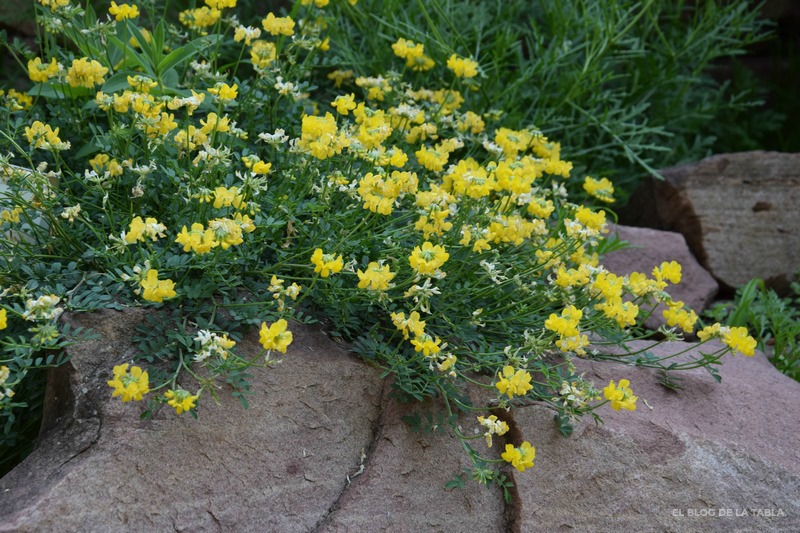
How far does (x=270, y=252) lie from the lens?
230cm

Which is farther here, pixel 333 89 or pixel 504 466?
pixel 333 89

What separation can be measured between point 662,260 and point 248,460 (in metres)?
2.09

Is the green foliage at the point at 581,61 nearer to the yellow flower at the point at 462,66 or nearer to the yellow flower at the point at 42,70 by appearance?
the yellow flower at the point at 462,66

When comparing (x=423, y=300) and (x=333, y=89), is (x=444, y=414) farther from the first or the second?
(x=333, y=89)

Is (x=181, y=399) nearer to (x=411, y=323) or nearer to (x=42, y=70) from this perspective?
(x=411, y=323)

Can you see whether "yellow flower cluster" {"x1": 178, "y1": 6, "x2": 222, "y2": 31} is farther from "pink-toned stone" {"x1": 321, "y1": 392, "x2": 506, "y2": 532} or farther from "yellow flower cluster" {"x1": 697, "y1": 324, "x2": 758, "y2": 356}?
"yellow flower cluster" {"x1": 697, "y1": 324, "x2": 758, "y2": 356}

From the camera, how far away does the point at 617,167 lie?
13.7 ft

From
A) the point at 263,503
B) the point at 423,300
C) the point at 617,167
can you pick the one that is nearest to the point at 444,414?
the point at 423,300

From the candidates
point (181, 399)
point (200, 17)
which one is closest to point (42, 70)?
point (200, 17)

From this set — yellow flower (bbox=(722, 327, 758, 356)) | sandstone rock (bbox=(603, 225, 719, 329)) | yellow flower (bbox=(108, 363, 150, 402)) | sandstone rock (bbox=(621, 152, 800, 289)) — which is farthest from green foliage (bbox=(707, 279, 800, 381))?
yellow flower (bbox=(108, 363, 150, 402))

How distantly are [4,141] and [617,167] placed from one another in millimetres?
2902

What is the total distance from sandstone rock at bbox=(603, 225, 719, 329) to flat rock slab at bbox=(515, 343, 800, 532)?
975 mm

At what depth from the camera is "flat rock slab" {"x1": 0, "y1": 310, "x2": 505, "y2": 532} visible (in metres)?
1.86

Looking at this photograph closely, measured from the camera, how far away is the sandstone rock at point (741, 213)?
3756 millimetres
